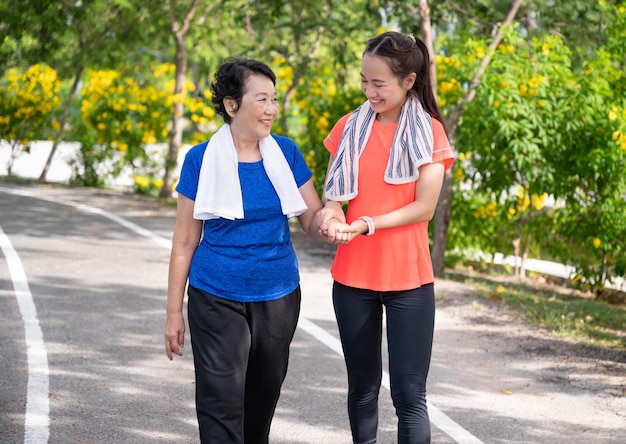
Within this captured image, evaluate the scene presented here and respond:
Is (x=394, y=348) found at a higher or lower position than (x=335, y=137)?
lower

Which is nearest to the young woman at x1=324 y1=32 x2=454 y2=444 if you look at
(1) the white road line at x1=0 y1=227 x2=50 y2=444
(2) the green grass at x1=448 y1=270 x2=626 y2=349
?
(1) the white road line at x1=0 y1=227 x2=50 y2=444

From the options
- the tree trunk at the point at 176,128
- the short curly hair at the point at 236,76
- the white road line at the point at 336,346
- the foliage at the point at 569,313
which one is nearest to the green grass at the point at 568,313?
the foliage at the point at 569,313

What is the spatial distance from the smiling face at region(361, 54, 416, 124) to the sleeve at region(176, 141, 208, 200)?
2.17 feet

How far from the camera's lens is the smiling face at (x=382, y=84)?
11.8 ft

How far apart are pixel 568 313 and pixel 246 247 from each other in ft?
17.4

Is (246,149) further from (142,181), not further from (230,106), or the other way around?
(142,181)

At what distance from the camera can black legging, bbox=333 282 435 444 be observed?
3.66 m

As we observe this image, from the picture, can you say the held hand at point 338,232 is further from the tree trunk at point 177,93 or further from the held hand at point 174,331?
the tree trunk at point 177,93

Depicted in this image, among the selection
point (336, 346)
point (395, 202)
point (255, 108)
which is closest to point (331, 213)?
point (395, 202)

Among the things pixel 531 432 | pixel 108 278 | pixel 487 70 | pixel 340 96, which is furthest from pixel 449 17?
pixel 531 432

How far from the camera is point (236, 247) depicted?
11.5 feet

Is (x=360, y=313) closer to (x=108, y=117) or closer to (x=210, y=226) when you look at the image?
(x=210, y=226)

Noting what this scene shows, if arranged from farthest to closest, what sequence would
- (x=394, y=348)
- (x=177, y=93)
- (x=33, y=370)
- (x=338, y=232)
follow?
(x=177, y=93) → (x=33, y=370) → (x=394, y=348) → (x=338, y=232)

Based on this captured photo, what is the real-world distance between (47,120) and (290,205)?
724 inches
